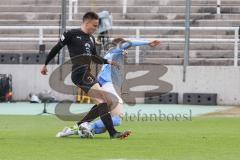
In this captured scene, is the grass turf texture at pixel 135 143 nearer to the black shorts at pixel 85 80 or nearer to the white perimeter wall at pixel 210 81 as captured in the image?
the black shorts at pixel 85 80

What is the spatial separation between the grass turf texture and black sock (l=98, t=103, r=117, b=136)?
19 centimetres

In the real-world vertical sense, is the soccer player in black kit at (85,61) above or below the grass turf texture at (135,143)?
above

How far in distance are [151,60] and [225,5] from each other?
465 centimetres

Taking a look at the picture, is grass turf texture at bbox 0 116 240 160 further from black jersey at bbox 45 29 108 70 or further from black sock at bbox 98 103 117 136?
black jersey at bbox 45 29 108 70

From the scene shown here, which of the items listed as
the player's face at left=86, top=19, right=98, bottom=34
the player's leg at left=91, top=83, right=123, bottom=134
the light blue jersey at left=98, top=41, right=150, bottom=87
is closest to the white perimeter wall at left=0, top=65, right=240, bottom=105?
the light blue jersey at left=98, top=41, right=150, bottom=87

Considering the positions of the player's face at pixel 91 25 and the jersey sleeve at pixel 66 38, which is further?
the jersey sleeve at pixel 66 38

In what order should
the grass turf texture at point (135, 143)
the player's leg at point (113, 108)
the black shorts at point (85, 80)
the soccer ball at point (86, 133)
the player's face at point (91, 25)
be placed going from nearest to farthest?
the grass turf texture at point (135, 143), the player's face at point (91, 25), the black shorts at point (85, 80), the soccer ball at point (86, 133), the player's leg at point (113, 108)

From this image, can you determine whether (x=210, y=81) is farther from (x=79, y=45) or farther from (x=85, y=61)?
(x=79, y=45)

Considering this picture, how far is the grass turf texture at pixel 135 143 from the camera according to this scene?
37.4ft

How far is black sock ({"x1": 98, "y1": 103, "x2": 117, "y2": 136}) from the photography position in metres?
13.8

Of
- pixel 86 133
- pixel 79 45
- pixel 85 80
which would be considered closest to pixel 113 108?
pixel 86 133

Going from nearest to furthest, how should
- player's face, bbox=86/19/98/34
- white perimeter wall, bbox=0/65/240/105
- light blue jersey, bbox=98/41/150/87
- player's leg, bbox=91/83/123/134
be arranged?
1. player's face, bbox=86/19/98/34
2. player's leg, bbox=91/83/123/134
3. light blue jersey, bbox=98/41/150/87
4. white perimeter wall, bbox=0/65/240/105

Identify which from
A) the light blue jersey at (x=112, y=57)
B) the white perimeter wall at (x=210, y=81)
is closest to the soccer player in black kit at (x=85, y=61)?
the light blue jersey at (x=112, y=57)

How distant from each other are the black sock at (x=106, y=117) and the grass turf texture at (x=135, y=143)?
0.64 feet
